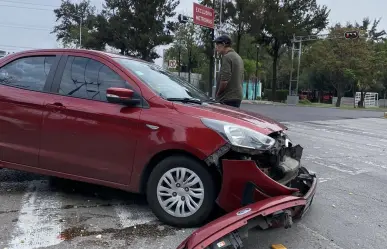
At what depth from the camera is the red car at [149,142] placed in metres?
3.50

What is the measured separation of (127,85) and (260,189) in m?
1.71

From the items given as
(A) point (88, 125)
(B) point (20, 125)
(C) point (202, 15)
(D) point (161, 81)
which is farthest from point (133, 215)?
(C) point (202, 15)

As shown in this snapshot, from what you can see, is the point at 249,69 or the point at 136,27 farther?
the point at 249,69

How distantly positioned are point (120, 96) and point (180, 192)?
108 cm

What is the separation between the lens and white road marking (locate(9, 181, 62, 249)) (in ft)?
11.2

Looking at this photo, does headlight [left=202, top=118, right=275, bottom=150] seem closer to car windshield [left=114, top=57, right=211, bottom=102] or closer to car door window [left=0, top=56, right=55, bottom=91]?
car windshield [left=114, top=57, right=211, bottom=102]

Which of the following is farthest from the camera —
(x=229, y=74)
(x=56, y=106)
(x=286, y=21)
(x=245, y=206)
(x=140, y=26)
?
(x=140, y=26)

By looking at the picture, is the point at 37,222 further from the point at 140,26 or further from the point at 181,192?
the point at 140,26

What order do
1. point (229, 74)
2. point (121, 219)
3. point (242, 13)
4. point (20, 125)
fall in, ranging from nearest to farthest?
1. point (121, 219)
2. point (20, 125)
3. point (229, 74)
4. point (242, 13)

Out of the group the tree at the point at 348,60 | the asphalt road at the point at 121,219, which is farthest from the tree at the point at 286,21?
the asphalt road at the point at 121,219

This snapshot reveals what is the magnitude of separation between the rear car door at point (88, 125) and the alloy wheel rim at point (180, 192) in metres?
0.42

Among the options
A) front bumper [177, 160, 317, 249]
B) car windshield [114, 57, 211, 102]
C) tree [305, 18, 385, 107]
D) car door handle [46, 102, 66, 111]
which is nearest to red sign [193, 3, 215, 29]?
car windshield [114, 57, 211, 102]

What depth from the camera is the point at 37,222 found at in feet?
12.6

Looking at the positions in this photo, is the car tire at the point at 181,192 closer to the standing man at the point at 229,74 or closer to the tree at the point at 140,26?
the standing man at the point at 229,74
